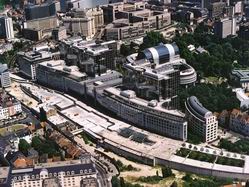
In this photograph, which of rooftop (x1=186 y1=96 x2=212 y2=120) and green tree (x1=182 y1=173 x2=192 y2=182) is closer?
green tree (x1=182 y1=173 x2=192 y2=182)

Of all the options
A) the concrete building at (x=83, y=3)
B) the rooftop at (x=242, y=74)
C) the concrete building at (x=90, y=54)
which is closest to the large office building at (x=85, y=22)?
the concrete building at (x=83, y=3)

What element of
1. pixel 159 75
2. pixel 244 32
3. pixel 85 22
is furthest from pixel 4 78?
pixel 244 32

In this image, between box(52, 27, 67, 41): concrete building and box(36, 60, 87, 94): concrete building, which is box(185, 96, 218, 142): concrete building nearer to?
box(36, 60, 87, 94): concrete building

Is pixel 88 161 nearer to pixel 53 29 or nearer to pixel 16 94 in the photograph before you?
pixel 16 94

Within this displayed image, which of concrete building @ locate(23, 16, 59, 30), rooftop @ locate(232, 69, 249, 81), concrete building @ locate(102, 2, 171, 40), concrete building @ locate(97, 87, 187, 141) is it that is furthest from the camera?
concrete building @ locate(23, 16, 59, 30)

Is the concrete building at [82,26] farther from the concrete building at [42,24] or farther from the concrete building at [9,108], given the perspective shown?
the concrete building at [9,108]

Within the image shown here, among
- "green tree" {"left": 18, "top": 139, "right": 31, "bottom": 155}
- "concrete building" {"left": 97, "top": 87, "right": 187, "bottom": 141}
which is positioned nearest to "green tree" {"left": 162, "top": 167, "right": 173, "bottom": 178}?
→ "concrete building" {"left": 97, "top": 87, "right": 187, "bottom": 141}
